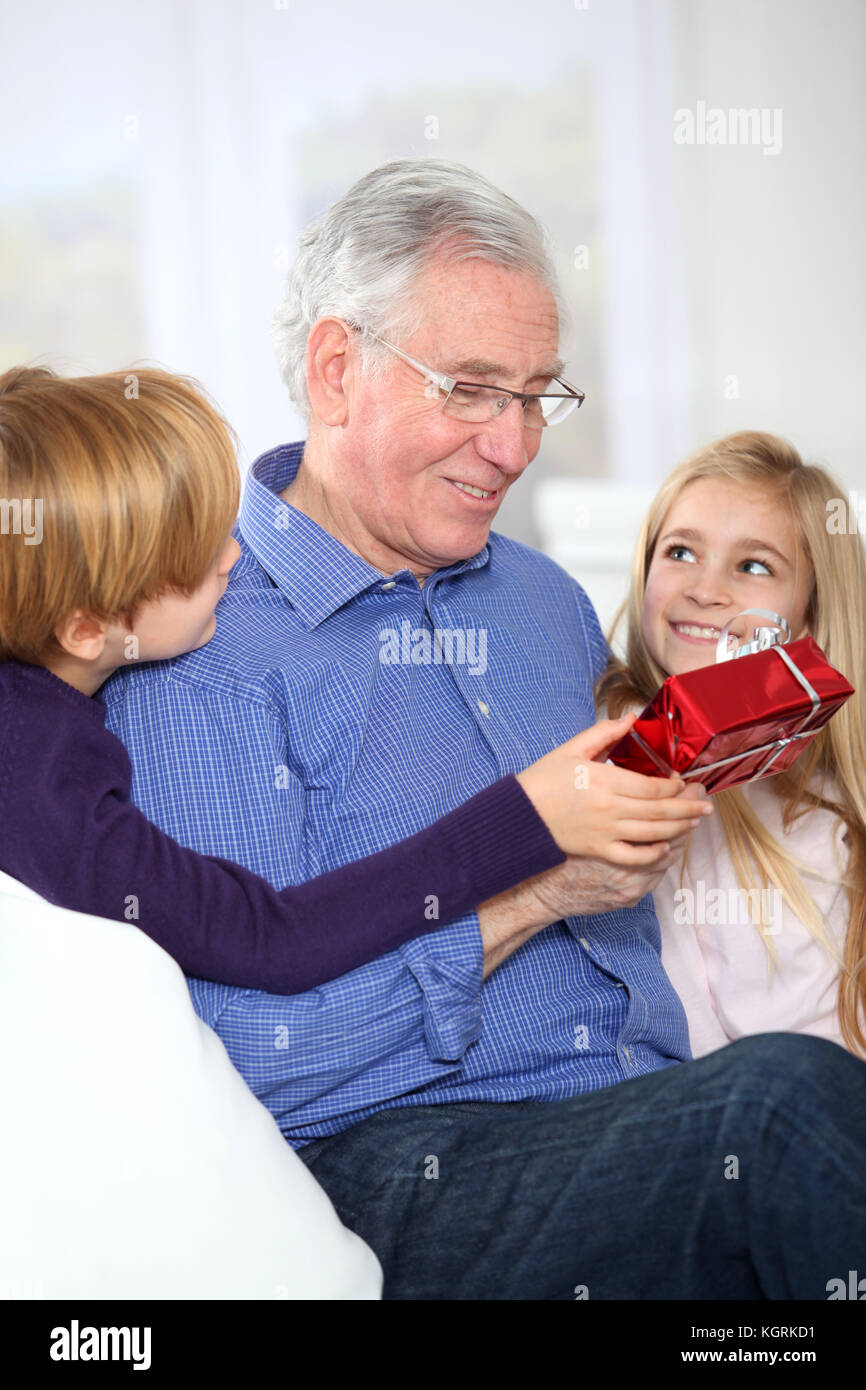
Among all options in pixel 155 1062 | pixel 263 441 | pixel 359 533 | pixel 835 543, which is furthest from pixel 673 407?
pixel 155 1062

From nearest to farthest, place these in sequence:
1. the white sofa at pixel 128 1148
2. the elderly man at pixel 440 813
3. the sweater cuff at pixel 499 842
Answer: the white sofa at pixel 128 1148 < the elderly man at pixel 440 813 < the sweater cuff at pixel 499 842

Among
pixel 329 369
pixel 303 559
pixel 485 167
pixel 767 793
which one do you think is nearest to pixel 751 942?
pixel 767 793

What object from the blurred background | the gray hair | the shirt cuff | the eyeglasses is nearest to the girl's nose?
the eyeglasses

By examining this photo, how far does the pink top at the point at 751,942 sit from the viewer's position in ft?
5.37

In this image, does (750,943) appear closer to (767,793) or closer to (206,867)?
(767,793)

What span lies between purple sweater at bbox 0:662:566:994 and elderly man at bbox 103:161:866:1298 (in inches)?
1.6

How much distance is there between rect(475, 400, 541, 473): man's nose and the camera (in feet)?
4.95

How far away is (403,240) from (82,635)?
599 mm

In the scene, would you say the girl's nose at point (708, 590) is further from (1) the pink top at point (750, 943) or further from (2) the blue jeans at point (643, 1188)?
(2) the blue jeans at point (643, 1188)

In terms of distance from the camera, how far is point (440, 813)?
4.57 ft

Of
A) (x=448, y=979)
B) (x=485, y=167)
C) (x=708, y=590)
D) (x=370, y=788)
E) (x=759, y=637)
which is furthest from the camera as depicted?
(x=485, y=167)

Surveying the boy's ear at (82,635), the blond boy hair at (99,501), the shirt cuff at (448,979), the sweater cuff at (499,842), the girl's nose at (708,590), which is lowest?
the shirt cuff at (448,979)

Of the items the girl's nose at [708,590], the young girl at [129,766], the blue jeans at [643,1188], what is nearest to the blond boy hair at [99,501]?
the young girl at [129,766]

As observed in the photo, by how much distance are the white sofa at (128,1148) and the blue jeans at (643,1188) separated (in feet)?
0.34
